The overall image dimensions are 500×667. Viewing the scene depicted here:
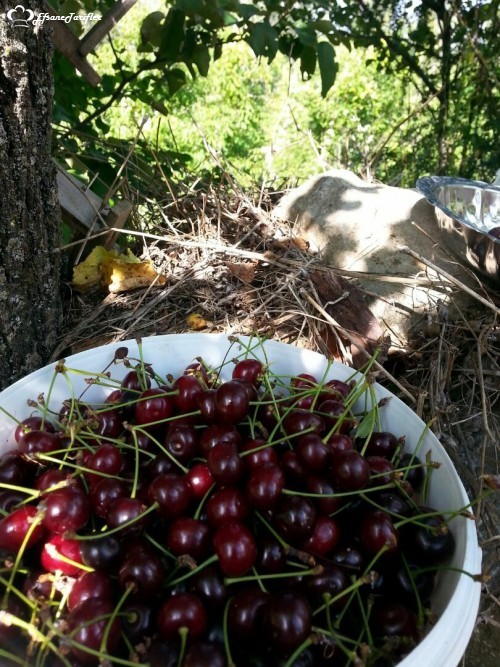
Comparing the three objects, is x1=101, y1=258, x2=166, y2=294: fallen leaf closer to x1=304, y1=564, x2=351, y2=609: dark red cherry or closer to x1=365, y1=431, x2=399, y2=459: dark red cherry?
x1=365, y1=431, x2=399, y2=459: dark red cherry

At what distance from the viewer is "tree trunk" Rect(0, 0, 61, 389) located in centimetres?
110

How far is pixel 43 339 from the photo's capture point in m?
1.35

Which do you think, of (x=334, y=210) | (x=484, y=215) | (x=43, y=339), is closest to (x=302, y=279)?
(x=334, y=210)

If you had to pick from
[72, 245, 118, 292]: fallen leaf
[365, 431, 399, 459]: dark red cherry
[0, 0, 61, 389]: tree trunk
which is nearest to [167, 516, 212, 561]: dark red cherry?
[365, 431, 399, 459]: dark red cherry

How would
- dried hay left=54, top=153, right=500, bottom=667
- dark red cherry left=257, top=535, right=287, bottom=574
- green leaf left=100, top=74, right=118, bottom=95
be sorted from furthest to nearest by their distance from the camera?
green leaf left=100, top=74, right=118, bottom=95 → dried hay left=54, top=153, right=500, bottom=667 → dark red cherry left=257, top=535, right=287, bottom=574

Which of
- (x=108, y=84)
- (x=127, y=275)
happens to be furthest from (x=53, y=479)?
(x=108, y=84)

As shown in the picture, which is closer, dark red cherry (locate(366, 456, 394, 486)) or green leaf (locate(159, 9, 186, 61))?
dark red cherry (locate(366, 456, 394, 486))

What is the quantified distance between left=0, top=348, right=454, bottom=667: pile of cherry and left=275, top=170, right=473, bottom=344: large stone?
2.25 ft

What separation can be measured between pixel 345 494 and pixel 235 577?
18 centimetres

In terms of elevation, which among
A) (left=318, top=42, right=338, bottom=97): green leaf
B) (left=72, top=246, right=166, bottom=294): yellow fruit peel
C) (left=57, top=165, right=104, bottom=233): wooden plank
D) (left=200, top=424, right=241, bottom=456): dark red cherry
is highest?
(left=318, top=42, right=338, bottom=97): green leaf

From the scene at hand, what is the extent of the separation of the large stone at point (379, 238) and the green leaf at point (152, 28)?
27.5 inches

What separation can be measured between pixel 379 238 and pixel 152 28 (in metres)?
0.98

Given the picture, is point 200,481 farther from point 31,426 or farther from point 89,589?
point 31,426

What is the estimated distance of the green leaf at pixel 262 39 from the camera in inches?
61.1
